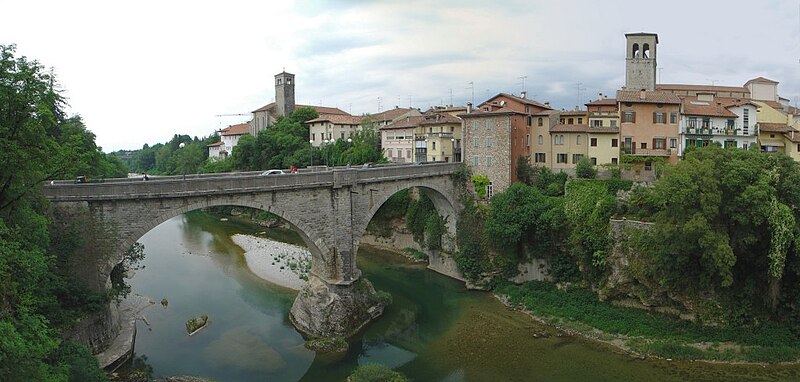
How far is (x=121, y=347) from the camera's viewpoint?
24844 millimetres

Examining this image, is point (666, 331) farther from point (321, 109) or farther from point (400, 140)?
point (321, 109)

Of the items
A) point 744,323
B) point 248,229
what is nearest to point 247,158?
point 248,229

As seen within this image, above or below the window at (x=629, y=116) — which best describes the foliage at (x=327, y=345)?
below

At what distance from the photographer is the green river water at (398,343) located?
78.3 ft

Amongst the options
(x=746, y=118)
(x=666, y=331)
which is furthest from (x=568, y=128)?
(x=666, y=331)

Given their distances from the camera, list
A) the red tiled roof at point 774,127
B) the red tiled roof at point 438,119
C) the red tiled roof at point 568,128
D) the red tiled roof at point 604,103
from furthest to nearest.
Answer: the red tiled roof at point 438,119
the red tiled roof at point 604,103
the red tiled roof at point 568,128
the red tiled roof at point 774,127

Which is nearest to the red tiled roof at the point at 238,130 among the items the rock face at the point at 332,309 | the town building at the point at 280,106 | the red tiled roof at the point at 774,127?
the town building at the point at 280,106

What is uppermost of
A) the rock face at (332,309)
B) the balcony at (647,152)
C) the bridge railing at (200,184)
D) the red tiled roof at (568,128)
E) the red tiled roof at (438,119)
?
the red tiled roof at (438,119)

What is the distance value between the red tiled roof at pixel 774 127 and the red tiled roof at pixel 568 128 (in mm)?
13293

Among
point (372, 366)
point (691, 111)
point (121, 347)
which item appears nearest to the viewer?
point (372, 366)

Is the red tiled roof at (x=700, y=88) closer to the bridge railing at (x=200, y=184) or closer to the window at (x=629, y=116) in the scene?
the window at (x=629, y=116)

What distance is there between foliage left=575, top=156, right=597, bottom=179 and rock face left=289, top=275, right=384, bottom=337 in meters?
17.7

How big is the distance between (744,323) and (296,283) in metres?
26.3

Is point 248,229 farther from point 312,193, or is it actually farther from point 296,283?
point 312,193
